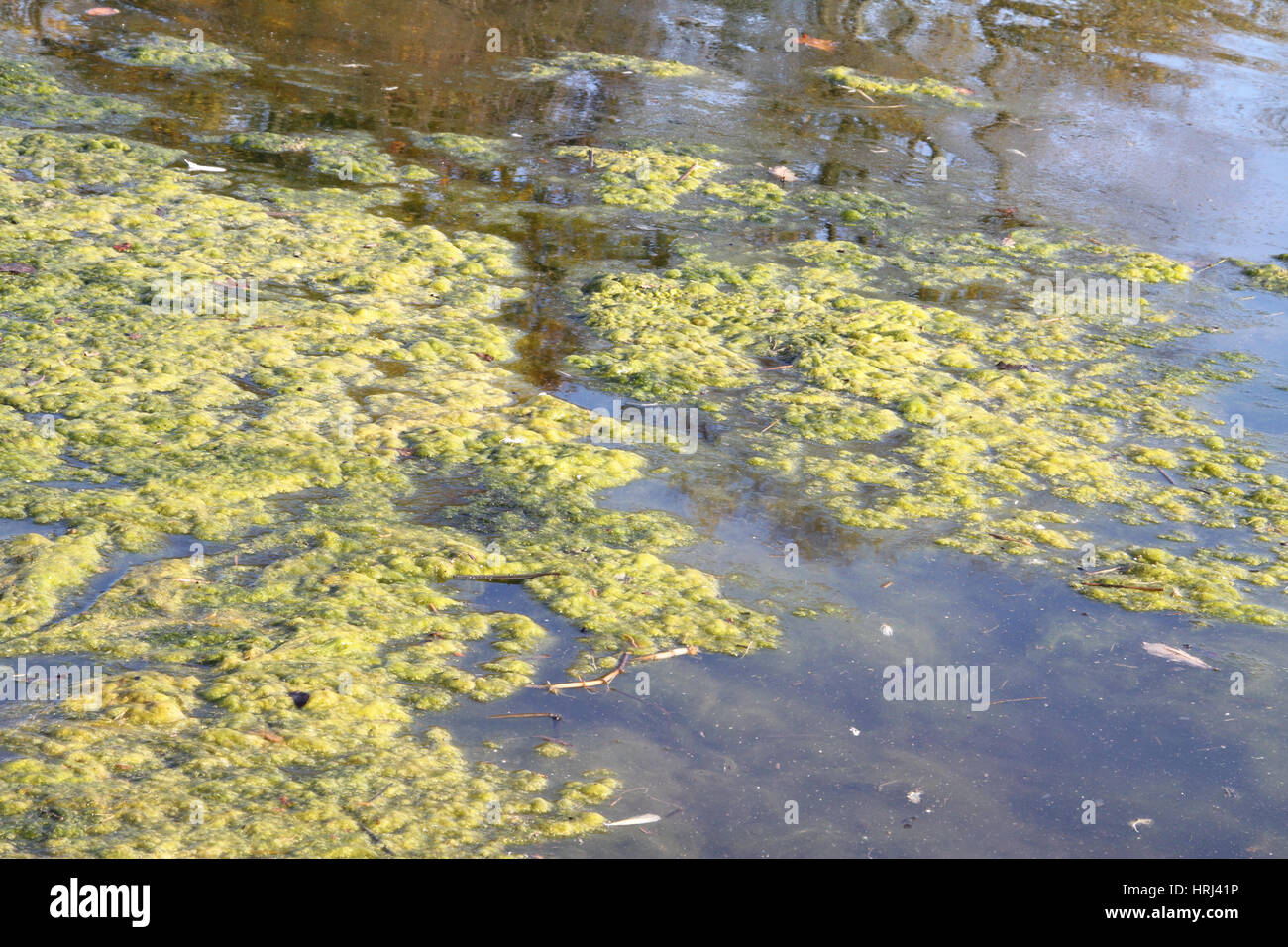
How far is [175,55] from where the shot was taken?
784 cm

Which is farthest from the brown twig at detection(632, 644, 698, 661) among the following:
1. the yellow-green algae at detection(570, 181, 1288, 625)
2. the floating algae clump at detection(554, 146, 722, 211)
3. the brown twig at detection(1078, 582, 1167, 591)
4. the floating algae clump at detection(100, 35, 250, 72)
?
the floating algae clump at detection(100, 35, 250, 72)

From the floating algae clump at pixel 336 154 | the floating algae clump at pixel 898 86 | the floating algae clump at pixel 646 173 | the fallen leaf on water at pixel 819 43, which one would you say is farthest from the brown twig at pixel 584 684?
the fallen leaf on water at pixel 819 43

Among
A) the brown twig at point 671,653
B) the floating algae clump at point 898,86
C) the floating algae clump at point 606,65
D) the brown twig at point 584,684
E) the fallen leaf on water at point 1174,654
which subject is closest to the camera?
the brown twig at point 584,684

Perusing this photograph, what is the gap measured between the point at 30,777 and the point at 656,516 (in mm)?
2005

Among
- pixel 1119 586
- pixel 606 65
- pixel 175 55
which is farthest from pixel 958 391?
pixel 175 55

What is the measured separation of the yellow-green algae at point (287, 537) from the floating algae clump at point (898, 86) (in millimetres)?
4291

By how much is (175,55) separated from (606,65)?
9.83 ft

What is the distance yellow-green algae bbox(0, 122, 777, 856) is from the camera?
8.75 ft

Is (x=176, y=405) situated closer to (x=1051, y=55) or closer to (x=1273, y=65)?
(x=1051, y=55)

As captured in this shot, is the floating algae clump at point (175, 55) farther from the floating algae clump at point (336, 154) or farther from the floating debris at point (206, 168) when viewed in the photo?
the floating debris at point (206, 168)

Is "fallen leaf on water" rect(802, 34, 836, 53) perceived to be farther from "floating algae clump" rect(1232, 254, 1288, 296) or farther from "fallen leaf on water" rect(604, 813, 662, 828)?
"fallen leaf on water" rect(604, 813, 662, 828)

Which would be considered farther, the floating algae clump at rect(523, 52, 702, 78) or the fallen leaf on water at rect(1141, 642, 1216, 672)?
the floating algae clump at rect(523, 52, 702, 78)

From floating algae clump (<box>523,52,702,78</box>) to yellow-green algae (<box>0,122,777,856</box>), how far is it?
3.30m

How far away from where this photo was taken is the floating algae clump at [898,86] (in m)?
8.81
